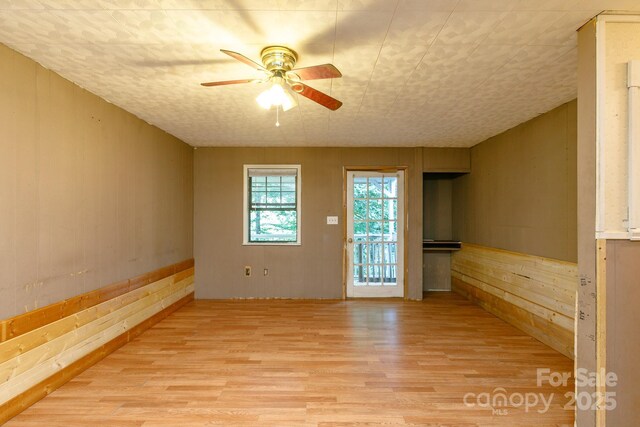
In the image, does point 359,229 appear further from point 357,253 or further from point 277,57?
point 277,57

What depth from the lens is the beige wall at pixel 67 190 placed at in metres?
2.20

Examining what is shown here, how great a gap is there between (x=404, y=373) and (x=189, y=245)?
3.77 metres

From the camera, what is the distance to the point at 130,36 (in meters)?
2.08

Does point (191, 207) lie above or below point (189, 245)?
above

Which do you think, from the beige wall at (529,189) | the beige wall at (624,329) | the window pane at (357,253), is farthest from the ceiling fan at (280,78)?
the window pane at (357,253)

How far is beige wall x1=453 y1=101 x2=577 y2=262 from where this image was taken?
126 inches

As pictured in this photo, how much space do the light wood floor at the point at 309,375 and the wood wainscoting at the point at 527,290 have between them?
19 centimetres

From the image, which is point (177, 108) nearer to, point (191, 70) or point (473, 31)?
point (191, 70)

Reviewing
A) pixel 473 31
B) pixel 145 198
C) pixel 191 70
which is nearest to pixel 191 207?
pixel 145 198

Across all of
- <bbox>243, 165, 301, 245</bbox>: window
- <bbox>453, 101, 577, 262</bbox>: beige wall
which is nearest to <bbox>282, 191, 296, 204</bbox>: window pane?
<bbox>243, 165, 301, 245</bbox>: window

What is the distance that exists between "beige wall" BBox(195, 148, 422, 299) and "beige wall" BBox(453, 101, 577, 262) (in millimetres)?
923

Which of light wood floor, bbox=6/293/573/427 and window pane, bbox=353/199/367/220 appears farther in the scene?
window pane, bbox=353/199/367/220

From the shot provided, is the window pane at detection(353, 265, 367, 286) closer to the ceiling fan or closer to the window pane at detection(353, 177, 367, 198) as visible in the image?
the window pane at detection(353, 177, 367, 198)

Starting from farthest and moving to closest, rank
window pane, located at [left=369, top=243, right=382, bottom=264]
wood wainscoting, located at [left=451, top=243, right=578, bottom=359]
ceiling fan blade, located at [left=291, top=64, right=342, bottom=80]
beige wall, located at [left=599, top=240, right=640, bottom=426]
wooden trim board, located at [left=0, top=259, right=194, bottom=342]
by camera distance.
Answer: window pane, located at [left=369, top=243, right=382, bottom=264], wood wainscoting, located at [left=451, top=243, right=578, bottom=359], wooden trim board, located at [left=0, top=259, right=194, bottom=342], ceiling fan blade, located at [left=291, top=64, right=342, bottom=80], beige wall, located at [left=599, top=240, right=640, bottom=426]
